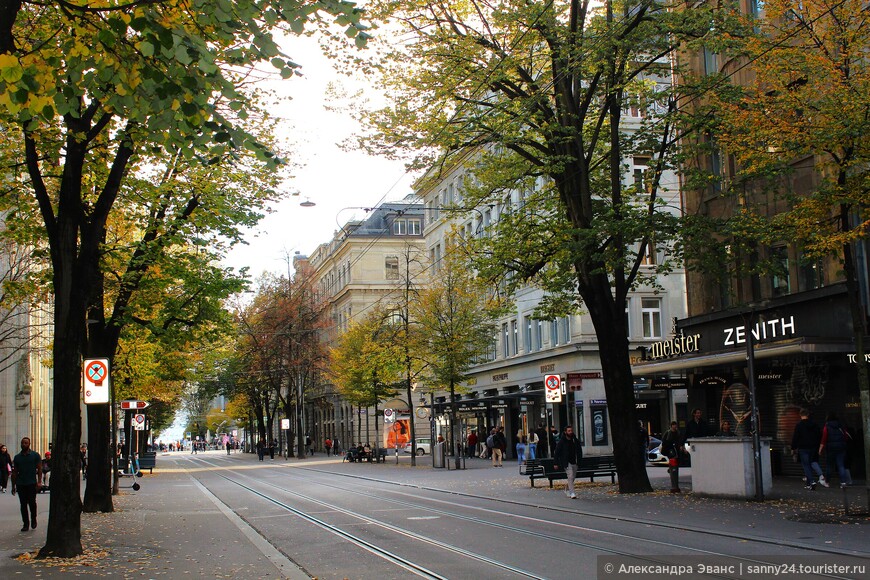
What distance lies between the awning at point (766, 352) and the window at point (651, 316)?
21504 mm

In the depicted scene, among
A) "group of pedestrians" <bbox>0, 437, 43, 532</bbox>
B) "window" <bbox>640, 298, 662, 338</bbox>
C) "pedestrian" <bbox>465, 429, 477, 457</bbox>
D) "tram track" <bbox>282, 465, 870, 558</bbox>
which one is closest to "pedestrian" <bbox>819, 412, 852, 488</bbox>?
"tram track" <bbox>282, 465, 870, 558</bbox>

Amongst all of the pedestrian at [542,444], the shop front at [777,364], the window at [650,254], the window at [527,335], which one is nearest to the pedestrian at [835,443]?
the shop front at [777,364]

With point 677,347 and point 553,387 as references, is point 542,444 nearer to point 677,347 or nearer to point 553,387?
point 677,347

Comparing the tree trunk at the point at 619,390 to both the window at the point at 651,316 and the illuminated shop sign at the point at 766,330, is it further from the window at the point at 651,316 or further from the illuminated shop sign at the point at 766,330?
the window at the point at 651,316

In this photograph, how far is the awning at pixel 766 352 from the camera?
22.3m

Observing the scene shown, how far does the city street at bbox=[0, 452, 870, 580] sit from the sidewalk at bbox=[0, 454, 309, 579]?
0.03 m

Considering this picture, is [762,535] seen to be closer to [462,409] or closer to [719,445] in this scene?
[719,445]

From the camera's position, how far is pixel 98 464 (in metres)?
22.2

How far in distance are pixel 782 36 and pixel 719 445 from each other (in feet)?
27.1

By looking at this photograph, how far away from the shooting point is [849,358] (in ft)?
74.5

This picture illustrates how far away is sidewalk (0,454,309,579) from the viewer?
40.3 ft

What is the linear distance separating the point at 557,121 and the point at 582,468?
903 centimetres

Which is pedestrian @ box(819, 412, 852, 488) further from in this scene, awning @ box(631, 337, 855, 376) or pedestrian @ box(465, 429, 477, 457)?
pedestrian @ box(465, 429, 477, 457)

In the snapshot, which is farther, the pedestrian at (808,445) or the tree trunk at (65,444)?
the pedestrian at (808,445)
